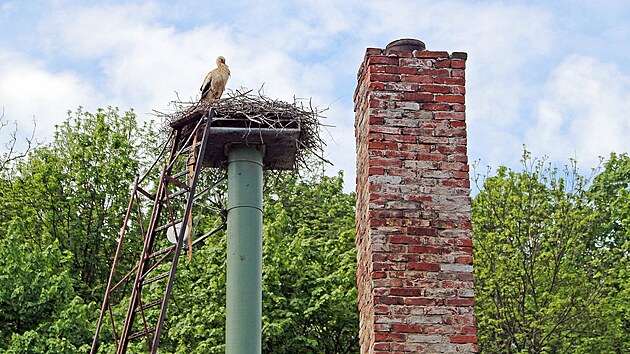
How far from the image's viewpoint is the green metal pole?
32.1 ft

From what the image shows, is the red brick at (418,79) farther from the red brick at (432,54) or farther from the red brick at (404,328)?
the red brick at (404,328)

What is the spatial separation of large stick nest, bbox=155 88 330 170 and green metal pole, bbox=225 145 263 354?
0.30 m

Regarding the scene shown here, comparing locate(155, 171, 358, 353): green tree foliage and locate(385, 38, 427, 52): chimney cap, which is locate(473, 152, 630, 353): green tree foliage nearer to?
locate(155, 171, 358, 353): green tree foliage

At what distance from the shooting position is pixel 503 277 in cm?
1894

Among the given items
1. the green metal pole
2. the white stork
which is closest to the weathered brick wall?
the green metal pole

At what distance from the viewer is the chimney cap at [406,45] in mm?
6285

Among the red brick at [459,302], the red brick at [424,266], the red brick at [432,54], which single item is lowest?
the red brick at [459,302]

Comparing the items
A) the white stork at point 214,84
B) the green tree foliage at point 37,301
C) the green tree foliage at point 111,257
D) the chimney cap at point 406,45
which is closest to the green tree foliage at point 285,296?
the green tree foliage at point 111,257

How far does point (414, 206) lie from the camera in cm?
588

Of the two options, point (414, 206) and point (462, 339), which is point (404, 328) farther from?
point (414, 206)

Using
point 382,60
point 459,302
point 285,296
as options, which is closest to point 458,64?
point 382,60

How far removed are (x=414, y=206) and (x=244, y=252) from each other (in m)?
4.36

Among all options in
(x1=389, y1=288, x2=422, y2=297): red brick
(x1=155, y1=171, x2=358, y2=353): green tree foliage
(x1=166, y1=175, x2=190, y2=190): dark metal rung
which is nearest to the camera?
(x1=389, y1=288, x2=422, y2=297): red brick

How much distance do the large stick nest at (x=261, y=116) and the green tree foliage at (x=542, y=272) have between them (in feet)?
27.6
